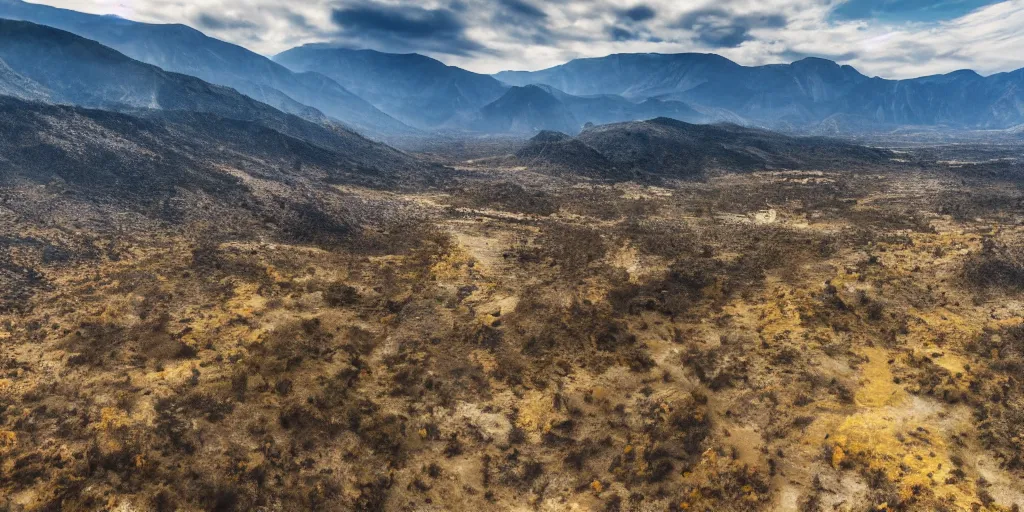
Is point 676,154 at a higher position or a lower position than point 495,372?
higher

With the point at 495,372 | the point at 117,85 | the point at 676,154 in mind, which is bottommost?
the point at 495,372

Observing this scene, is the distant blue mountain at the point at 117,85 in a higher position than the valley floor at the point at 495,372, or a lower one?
higher

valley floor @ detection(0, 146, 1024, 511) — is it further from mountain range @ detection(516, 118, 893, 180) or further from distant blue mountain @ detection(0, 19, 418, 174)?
distant blue mountain @ detection(0, 19, 418, 174)

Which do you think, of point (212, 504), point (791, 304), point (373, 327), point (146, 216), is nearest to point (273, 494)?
point (212, 504)

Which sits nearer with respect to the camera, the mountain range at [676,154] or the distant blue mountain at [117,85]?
the mountain range at [676,154]

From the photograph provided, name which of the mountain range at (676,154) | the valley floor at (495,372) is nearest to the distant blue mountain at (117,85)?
the mountain range at (676,154)

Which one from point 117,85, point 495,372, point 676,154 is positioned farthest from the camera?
point 117,85

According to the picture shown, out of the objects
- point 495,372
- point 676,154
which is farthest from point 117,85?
point 495,372

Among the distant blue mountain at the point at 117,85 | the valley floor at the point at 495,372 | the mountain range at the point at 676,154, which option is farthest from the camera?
the distant blue mountain at the point at 117,85

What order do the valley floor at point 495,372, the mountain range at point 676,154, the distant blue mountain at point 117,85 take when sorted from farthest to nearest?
the distant blue mountain at point 117,85
the mountain range at point 676,154
the valley floor at point 495,372

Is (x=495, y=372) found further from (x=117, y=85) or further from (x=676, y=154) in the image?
(x=117, y=85)

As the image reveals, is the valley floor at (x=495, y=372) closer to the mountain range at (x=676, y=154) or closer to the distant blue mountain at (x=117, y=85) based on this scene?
the mountain range at (x=676, y=154)
